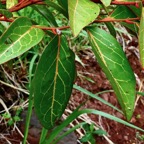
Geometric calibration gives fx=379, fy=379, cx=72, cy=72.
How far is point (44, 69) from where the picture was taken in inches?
28.5

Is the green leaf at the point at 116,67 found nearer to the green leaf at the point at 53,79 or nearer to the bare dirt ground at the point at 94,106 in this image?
the green leaf at the point at 53,79

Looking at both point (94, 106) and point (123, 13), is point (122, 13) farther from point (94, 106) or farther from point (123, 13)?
point (94, 106)

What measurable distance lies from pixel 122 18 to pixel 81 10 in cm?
15

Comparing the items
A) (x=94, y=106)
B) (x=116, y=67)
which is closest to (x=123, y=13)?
(x=116, y=67)

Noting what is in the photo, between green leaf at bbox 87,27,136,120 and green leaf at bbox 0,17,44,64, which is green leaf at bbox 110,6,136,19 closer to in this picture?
green leaf at bbox 87,27,136,120

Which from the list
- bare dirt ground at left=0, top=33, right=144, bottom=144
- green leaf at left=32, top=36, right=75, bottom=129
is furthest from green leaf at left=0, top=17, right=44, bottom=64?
bare dirt ground at left=0, top=33, right=144, bottom=144

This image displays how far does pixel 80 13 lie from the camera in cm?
59


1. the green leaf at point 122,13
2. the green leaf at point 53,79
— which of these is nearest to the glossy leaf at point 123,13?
the green leaf at point 122,13

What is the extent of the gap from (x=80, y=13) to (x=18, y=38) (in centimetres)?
12

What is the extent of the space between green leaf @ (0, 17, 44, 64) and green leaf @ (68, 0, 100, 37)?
0.09 metres

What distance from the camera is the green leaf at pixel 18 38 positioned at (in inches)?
24.3

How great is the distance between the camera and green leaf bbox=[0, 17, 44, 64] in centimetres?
62

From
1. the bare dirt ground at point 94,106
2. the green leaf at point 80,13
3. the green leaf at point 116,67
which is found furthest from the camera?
the bare dirt ground at point 94,106

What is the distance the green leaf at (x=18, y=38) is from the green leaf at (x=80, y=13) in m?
0.09
